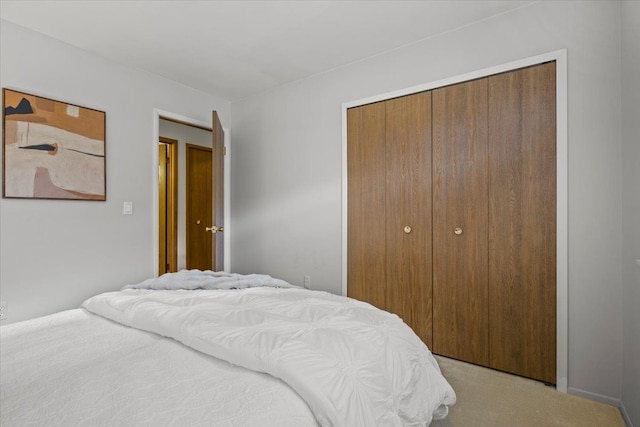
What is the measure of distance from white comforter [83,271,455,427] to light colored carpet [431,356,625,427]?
0.47 m

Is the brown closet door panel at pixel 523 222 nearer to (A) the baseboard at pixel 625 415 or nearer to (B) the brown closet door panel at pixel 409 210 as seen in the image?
(A) the baseboard at pixel 625 415

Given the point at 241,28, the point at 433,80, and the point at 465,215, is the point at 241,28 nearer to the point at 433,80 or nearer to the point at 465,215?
the point at 433,80

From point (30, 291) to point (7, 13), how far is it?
1925mm

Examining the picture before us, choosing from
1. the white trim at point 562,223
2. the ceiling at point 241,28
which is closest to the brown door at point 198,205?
the ceiling at point 241,28

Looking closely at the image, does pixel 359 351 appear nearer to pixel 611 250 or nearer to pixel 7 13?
pixel 611 250

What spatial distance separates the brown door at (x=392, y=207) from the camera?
2.65 m

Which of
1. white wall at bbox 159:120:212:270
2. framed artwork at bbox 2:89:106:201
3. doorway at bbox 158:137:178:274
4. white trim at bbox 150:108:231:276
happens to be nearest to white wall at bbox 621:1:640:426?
white trim at bbox 150:108:231:276

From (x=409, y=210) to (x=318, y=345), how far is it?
178 cm

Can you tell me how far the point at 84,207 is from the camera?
2779 millimetres

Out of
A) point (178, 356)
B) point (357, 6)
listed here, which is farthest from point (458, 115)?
point (178, 356)

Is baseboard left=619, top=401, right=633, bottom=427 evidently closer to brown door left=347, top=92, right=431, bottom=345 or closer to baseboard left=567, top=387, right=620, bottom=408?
baseboard left=567, top=387, right=620, bottom=408

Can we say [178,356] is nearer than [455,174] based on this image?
Yes

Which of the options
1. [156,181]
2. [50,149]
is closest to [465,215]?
[156,181]

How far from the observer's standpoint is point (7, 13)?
2297mm
